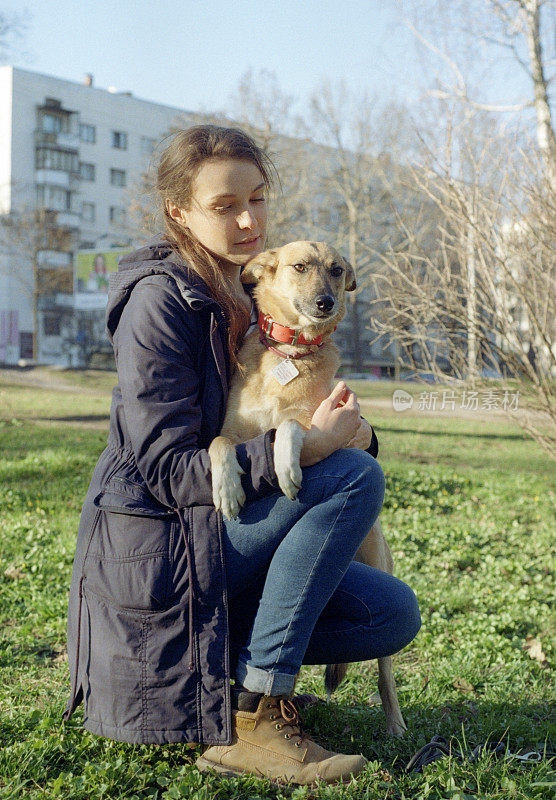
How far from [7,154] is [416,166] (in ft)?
138

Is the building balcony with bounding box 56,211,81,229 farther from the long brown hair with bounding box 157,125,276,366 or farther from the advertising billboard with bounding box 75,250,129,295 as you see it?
the long brown hair with bounding box 157,125,276,366

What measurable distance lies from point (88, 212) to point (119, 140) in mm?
5047

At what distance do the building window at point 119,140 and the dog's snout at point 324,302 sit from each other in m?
47.7

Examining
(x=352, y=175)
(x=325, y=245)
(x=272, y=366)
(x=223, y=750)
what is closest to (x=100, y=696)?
(x=223, y=750)

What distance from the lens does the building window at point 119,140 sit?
4697cm

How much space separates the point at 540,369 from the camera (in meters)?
6.16

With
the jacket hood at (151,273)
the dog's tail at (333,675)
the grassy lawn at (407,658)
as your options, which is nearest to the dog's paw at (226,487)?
the jacket hood at (151,273)

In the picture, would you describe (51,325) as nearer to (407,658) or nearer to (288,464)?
(407,658)

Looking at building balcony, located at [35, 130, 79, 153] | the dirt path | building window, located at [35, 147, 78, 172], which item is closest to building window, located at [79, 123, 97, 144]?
building balcony, located at [35, 130, 79, 153]

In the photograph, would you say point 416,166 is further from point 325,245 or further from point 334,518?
point 334,518

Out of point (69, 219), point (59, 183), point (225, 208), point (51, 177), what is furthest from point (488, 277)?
point (59, 183)

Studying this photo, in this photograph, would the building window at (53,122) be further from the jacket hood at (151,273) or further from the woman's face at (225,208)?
the jacket hood at (151,273)

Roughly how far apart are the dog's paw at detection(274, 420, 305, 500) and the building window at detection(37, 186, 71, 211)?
4453cm

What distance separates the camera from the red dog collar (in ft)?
9.61
